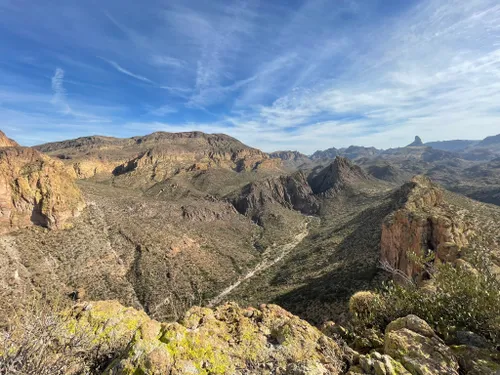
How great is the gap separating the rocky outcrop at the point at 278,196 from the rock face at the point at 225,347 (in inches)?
4807

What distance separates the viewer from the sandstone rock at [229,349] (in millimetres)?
6715

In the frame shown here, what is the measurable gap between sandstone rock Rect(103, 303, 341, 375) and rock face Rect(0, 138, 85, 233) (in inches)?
2338

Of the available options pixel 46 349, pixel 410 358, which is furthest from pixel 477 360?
pixel 46 349

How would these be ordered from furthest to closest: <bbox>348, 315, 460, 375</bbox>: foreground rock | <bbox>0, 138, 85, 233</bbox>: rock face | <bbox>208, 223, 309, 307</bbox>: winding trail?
<bbox>208, 223, 309, 307</bbox>: winding trail
<bbox>0, 138, 85, 233</bbox>: rock face
<bbox>348, 315, 460, 375</bbox>: foreground rock

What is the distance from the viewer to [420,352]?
266 inches

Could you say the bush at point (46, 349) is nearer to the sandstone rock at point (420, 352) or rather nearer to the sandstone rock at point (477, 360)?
the sandstone rock at point (420, 352)

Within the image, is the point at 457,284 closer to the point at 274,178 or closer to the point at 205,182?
the point at 205,182

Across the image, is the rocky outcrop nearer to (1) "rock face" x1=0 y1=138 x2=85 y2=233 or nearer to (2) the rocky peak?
(1) "rock face" x1=0 y1=138 x2=85 y2=233

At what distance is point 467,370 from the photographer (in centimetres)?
648

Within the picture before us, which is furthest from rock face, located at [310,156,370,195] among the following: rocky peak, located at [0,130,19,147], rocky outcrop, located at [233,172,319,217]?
rocky peak, located at [0,130,19,147]

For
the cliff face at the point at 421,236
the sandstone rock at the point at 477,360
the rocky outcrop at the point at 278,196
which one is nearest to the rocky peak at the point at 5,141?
the rocky outcrop at the point at 278,196

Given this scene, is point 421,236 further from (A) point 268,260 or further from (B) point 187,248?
(A) point 268,260

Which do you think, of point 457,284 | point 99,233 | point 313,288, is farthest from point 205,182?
point 457,284

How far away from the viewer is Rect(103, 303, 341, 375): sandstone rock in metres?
6.71
